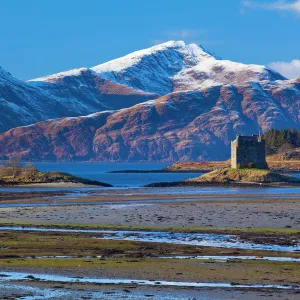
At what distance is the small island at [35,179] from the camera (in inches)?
4882

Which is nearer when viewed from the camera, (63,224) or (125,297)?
(125,297)

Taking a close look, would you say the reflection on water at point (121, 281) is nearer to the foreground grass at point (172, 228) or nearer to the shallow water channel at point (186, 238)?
the shallow water channel at point (186, 238)

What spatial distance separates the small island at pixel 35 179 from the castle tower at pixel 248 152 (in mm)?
19256

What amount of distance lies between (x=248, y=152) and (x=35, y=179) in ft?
105

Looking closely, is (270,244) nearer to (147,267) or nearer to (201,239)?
(201,239)

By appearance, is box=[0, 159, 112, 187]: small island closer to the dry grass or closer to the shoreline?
the shoreline

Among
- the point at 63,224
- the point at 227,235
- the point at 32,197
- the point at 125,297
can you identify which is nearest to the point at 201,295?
the point at 125,297

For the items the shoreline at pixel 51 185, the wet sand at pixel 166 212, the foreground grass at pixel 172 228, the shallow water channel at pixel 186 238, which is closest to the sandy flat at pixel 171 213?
the wet sand at pixel 166 212

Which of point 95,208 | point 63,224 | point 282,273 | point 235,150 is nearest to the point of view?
point 282,273

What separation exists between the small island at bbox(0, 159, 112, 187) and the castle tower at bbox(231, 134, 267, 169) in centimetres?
1926

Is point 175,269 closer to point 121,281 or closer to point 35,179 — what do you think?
point 121,281

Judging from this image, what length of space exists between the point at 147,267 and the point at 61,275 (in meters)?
3.53

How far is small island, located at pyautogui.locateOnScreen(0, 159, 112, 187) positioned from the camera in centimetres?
12400

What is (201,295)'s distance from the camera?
27688 millimetres
